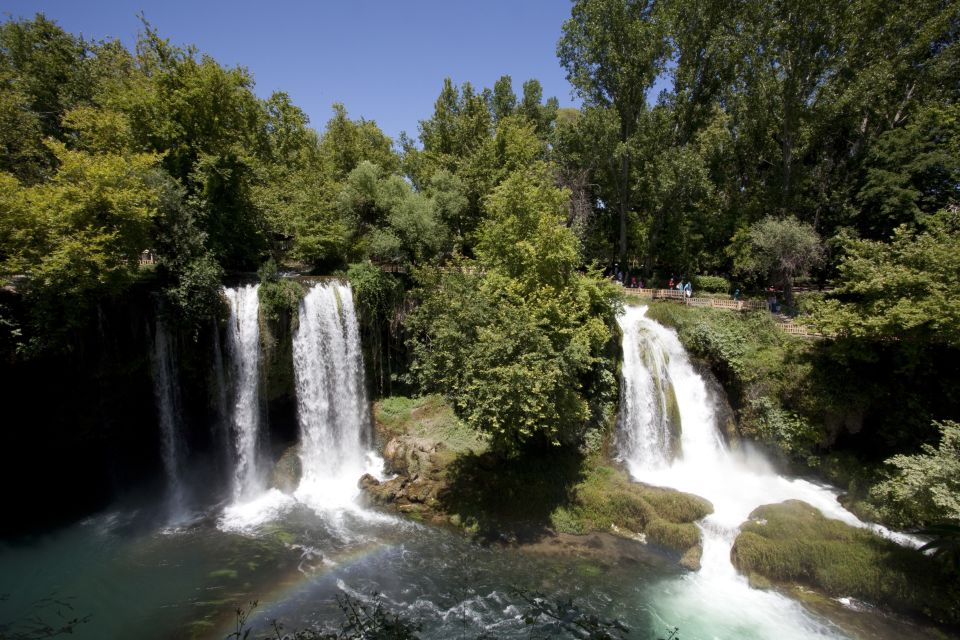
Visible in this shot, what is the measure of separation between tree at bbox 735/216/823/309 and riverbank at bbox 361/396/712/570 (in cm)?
1548

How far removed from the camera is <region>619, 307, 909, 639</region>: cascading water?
13.6 meters

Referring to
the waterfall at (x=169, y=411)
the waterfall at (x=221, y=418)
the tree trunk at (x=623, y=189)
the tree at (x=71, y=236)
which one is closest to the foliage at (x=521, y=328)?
the waterfall at (x=221, y=418)

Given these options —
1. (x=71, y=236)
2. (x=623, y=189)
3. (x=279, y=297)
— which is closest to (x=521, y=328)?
(x=279, y=297)

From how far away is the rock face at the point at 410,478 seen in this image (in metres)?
19.2

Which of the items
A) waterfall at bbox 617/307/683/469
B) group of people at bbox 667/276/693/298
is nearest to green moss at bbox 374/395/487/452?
waterfall at bbox 617/307/683/469

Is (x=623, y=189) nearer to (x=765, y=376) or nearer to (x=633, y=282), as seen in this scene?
(x=633, y=282)

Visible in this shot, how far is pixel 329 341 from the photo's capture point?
2211cm

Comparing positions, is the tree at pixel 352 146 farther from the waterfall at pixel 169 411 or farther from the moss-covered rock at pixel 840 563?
the moss-covered rock at pixel 840 563

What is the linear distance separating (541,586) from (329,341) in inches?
543

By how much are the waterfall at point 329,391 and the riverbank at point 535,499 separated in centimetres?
178

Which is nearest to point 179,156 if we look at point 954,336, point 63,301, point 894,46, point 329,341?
point 63,301

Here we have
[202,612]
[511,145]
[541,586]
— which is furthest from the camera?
[511,145]

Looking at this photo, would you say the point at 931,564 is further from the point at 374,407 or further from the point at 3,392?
the point at 3,392

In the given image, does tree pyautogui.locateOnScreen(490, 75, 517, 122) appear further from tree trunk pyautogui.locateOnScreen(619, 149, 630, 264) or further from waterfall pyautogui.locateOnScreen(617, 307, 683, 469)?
waterfall pyautogui.locateOnScreen(617, 307, 683, 469)
